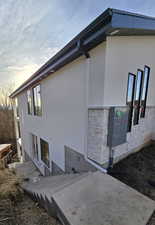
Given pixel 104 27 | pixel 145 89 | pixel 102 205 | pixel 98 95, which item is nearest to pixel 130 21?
pixel 104 27

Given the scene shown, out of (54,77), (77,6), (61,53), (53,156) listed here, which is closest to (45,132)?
(53,156)

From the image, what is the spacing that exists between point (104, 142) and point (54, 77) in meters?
3.31

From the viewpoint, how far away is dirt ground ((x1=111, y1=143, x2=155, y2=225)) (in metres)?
2.23

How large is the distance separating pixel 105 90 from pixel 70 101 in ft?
4.86

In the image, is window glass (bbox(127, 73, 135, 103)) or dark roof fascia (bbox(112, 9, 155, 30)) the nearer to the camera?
dark roof fascia (bbox(112, 9, 155, 30))

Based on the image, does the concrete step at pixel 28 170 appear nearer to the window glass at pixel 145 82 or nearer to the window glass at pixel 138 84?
the window glass at pixel 138 84

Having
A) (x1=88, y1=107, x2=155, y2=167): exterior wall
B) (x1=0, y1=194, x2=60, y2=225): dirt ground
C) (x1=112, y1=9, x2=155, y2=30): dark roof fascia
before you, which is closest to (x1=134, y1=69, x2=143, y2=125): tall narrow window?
(x1=88, y1=107, x2=155, y2=167): exterior wall

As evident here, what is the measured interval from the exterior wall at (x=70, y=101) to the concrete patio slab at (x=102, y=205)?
1352 mm

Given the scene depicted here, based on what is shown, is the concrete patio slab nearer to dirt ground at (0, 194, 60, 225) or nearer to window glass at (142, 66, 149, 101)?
dirt ground at (0, 194, 60, 225)

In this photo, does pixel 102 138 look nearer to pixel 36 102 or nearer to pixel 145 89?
pixel 145 89

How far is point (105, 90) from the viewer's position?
8.45 feet

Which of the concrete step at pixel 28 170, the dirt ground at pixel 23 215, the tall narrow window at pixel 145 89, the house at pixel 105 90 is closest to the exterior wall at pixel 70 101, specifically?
the house at pixel 105 90

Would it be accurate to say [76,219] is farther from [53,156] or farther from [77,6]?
[77,6]

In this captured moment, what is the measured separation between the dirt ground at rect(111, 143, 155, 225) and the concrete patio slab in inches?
15.6
